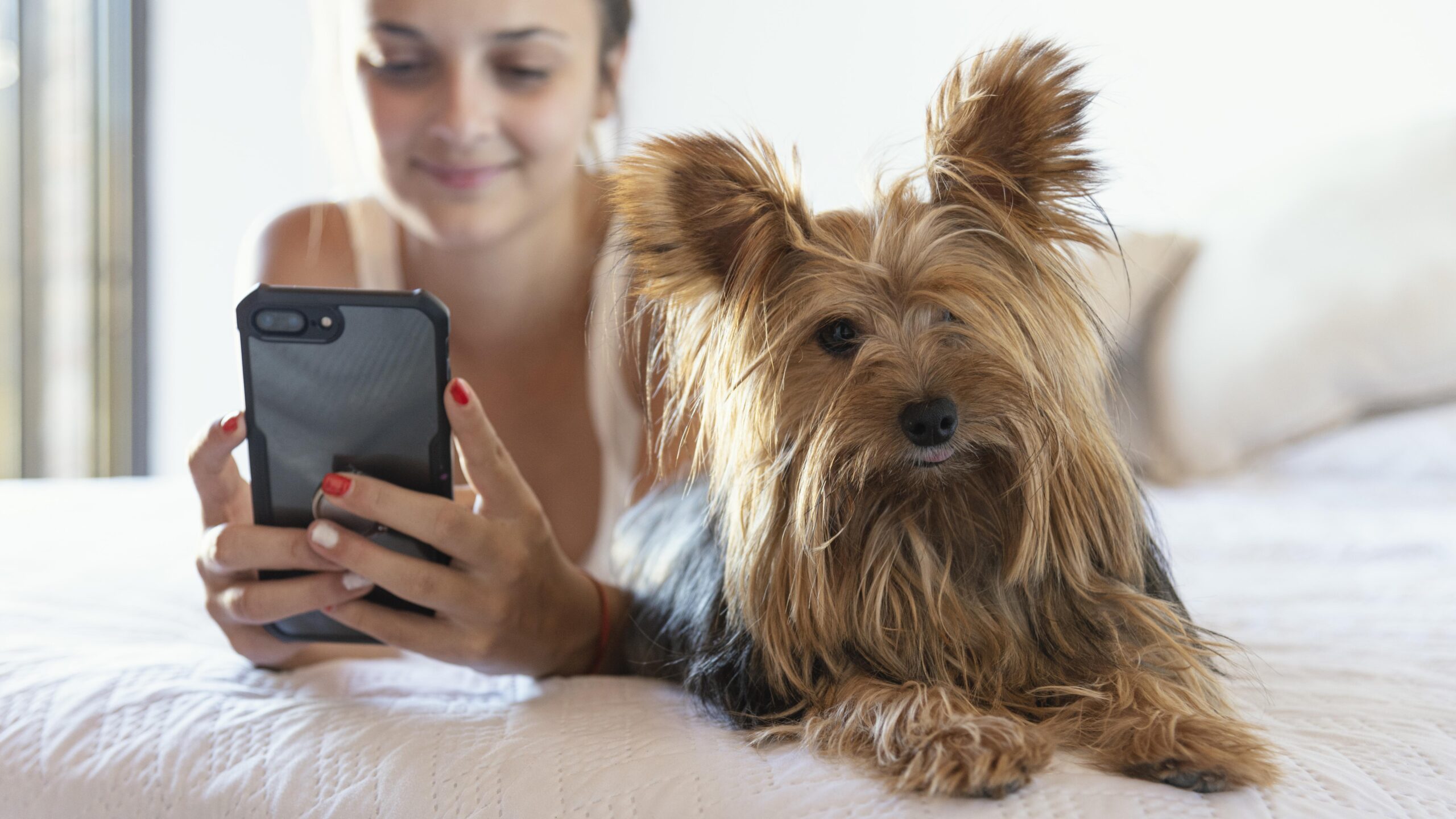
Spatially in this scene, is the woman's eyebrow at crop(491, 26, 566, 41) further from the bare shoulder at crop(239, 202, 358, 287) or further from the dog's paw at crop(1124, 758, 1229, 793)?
the dog's paw at crop(1124, 758, 1229, 793)

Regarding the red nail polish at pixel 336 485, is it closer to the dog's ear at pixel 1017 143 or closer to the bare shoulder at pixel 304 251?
the dog's ear at pixel 1017 143

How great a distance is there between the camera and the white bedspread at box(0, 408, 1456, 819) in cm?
86

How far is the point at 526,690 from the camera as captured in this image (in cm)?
123

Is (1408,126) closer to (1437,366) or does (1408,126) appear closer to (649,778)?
(1437,366)

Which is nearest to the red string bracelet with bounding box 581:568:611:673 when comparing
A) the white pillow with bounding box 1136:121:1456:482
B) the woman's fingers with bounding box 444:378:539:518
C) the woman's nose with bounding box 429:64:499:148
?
the woman's fingers with bounding box 444:378:539:518

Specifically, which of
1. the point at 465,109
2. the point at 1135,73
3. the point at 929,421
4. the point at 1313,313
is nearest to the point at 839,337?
the point at 929,421

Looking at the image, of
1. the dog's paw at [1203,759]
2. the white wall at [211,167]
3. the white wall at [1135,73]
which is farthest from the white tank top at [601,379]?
the white wall at [211,167]

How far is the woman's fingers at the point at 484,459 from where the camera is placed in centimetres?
111

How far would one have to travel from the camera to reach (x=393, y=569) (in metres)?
1.10

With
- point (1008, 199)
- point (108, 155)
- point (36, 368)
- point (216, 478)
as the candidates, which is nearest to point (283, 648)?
point (216, 478)

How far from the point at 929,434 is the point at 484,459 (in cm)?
47

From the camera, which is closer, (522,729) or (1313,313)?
(522,729)

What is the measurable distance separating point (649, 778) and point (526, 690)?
0.38 metres

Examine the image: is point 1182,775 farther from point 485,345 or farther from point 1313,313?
point 1313,313
